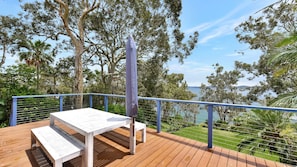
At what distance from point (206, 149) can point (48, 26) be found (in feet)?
33.4

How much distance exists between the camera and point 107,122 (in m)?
2.41

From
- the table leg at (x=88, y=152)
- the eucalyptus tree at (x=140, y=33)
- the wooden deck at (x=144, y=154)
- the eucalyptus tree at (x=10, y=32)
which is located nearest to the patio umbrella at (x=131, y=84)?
the wooden deck at (x=144, y=154)

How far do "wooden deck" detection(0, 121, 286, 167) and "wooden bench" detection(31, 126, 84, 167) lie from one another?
0.38 meters

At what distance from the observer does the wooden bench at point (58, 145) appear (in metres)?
1.69

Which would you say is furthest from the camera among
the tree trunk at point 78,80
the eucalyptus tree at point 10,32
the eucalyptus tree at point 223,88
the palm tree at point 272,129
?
the eucalyptus tree at point 223,88

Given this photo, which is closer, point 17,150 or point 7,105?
point 17,150

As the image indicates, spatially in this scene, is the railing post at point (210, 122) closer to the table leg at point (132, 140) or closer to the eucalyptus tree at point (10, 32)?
the table leg at point (132, 140)

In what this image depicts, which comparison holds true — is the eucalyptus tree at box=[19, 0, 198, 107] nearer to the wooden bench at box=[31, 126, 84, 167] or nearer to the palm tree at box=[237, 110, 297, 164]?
the wooden bench at box=[31, 126, 84, 167]

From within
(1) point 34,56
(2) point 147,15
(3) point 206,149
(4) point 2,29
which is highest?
(2) point 147,15

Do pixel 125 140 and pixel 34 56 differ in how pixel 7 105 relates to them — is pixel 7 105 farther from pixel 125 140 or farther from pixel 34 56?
pixel 125 140

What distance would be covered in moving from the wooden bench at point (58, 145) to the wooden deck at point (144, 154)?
1.26ft

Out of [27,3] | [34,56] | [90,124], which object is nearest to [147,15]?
[27,3]

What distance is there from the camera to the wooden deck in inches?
88.3

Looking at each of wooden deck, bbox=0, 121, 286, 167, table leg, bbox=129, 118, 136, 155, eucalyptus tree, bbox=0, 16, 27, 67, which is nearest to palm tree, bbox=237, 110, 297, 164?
wooden deck, bbox=0, 121, 286, 167
